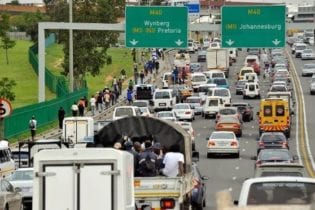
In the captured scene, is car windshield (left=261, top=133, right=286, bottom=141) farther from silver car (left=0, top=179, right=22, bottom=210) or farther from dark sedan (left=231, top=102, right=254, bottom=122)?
silver car (left=0, top=179, right=22, bottom=210)

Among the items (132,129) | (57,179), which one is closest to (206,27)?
(132,129)

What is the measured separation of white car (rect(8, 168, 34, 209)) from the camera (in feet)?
94.4

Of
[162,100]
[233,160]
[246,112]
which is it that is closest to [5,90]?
[162,100]

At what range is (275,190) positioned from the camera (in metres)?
15.8

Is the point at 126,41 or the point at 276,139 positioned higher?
the point at 126,41

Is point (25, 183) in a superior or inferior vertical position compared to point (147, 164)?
inferior

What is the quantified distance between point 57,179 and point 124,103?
62.9m

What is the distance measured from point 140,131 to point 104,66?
92492mm

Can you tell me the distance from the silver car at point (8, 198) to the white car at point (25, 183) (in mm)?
3363

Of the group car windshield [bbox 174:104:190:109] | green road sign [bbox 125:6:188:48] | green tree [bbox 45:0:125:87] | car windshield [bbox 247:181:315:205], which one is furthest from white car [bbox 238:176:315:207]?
green tree [bbox 45:0:125:87]

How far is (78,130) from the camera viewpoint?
44.4 m

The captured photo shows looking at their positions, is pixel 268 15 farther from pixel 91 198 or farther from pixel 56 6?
pixel 56 6

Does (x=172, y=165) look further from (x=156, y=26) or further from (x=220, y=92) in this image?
(x=220, y=92)

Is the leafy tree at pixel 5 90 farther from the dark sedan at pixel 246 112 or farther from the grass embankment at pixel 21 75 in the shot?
the dark sedan at pixel 246 112
